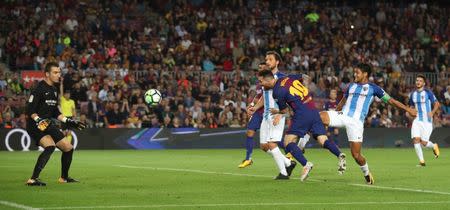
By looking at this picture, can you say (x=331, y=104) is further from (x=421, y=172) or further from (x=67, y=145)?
(x=67, y=145)

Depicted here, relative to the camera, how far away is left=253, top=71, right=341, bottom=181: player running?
646 inches

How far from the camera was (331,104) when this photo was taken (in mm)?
30078

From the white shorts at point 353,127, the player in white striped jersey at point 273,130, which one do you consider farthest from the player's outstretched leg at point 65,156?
the white shorts at point 353,127

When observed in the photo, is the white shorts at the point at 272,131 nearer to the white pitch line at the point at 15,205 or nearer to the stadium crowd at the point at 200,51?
the white pitch line at the point at 15,205

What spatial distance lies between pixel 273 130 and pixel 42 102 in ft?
14.3

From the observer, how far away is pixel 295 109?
1658cm

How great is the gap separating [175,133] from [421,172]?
15.4m

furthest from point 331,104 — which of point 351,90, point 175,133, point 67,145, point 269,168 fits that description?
point 67,145

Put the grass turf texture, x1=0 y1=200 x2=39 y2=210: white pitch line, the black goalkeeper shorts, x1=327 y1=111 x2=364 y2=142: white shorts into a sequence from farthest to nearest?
x1=327 y1=111 x2=364 y2=142: white shorts < the black goalkeeper shorts < the grass turf texture < x1=0 y1=200 x2=39 y2=210: white pitch line

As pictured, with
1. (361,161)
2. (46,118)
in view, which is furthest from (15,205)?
(361,161)

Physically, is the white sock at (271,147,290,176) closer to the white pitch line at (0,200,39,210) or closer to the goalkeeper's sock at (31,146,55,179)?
the goalkeeper's sock at (31,146,55,179)

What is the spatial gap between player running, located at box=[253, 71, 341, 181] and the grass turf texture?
72cm

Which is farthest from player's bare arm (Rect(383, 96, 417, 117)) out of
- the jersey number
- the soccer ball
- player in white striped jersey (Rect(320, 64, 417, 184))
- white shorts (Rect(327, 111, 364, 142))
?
the soccer ball

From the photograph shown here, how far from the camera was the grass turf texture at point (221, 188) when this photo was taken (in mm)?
12406
